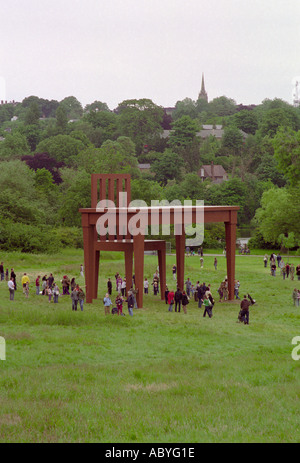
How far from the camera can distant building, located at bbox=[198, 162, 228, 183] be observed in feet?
378

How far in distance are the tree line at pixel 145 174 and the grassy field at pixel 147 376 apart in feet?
96.5

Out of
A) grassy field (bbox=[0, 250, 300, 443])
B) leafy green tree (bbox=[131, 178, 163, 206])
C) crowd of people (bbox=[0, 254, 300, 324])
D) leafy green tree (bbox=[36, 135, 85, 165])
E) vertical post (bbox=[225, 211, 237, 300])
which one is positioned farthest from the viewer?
leafy green tree (bbox=[36, 135, 85, 165])

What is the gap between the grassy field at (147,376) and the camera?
988cm

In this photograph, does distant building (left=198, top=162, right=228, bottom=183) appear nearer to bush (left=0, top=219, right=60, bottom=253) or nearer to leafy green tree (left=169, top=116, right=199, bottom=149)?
leafy green tree (left=169, top=116, right=199, bottom=149)

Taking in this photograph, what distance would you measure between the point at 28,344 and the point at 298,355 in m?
7.82

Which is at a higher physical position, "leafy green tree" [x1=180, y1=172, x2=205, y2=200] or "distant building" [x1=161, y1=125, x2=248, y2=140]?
"distant building" [x1=161, y1=125, x2=248, y2=140]

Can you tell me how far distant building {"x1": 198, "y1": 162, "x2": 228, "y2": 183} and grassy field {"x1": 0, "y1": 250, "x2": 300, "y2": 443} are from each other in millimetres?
89698

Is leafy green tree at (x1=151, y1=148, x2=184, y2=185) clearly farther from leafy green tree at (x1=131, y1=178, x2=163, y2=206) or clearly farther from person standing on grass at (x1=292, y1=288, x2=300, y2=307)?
person standing on grass at (x1=292, y1=288, x2=300, y2=307)

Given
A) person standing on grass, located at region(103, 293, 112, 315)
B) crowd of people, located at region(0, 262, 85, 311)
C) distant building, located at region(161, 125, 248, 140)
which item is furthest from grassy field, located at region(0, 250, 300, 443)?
distant building, located at region(161, 125, 248, 140)

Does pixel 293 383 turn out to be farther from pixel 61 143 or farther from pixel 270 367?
pixel 61 143

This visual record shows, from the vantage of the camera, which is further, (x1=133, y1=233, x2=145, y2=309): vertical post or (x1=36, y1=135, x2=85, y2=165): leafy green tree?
(x1=36, y1=135, x2=85, y2=165): leafy green tree

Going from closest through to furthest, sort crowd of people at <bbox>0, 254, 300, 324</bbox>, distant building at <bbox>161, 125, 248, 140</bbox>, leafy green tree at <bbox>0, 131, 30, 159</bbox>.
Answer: crowd of people at <bbox>0, 254, 300, 324</bbox> < leafy green tree at <bbox>0, 131, 30, 159</bbox> < distant building at <bbox>161, 125, 248, 140</bbox>

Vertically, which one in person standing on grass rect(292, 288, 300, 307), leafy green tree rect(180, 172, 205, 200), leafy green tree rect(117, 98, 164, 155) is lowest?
person standing on grass rect(292, 288, 300, 307)

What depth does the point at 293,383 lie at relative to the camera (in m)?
13.3
